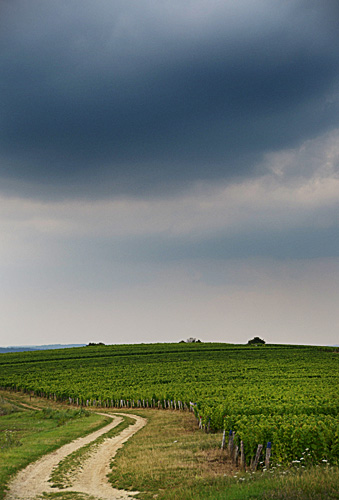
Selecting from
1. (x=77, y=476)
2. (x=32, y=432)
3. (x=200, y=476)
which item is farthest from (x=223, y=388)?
(x=200, y=476)

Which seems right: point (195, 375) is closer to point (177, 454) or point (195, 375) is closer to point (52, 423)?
point (52, 423)

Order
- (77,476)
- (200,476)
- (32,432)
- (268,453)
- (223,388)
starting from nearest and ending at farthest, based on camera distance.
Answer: (200,476), (268,453), (77,476), (32,432), (223,388)

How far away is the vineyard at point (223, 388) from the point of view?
19.8 m

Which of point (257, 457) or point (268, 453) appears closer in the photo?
point (268, 453)

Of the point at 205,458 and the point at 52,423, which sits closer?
the point at 205,458

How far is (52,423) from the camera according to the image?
119ft

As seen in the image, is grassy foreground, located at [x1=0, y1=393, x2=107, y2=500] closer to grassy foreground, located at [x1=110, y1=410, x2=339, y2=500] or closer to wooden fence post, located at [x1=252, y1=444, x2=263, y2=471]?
grassy foreground, located at [x1=110, y1=410, x2=339, y2=500]

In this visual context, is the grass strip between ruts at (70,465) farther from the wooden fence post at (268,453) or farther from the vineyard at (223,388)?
the wooden fence post at (268,453)

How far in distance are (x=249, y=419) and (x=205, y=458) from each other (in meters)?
3.89

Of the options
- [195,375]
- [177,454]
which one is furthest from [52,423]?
[195,375]

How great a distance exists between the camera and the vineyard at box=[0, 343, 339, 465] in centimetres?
1980

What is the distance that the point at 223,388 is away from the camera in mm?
50188

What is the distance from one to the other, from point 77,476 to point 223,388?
3346 cm

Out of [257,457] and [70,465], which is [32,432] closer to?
[70,465]
